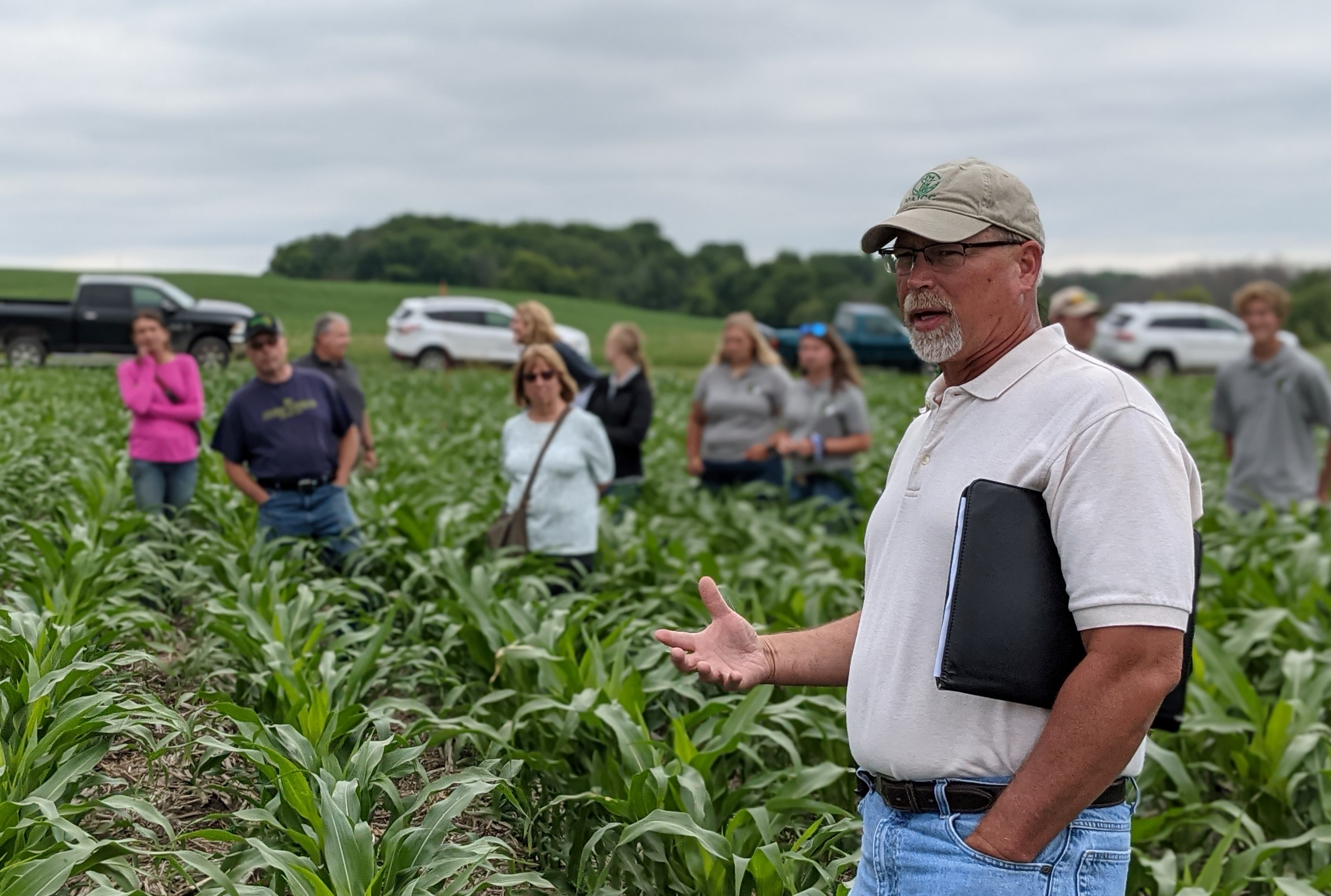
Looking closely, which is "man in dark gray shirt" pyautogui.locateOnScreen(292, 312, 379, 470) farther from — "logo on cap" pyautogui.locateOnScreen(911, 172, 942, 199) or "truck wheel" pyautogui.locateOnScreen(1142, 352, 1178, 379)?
"truck wheel" pyautogui.locateOnScreen(1142, 352, 1178, 379)

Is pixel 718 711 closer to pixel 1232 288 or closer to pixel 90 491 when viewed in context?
pixel 90 491

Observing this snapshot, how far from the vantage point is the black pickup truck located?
7688 mm

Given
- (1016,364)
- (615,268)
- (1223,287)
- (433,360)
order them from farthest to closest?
1. (1223,287)
2. (615,268)
3. (433,360)
4. (1016,364)

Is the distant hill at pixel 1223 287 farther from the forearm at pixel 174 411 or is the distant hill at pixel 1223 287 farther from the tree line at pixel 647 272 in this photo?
the forearm at pixel 174 411

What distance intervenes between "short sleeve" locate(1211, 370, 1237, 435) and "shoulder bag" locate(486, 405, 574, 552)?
3723 mm

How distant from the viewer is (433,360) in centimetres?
2502

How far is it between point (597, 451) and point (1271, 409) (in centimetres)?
374

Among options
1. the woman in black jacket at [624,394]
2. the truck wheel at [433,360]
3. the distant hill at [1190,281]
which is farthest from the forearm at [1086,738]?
the distant hill at [1190,281]

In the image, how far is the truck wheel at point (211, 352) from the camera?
300 inches

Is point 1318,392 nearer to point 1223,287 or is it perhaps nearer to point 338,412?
point 338,412

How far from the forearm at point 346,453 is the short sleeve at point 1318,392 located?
4.91m

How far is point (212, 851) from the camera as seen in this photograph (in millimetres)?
3416

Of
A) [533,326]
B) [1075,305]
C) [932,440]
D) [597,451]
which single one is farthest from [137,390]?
[932,440]

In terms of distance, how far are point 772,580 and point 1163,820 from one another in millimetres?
2801
